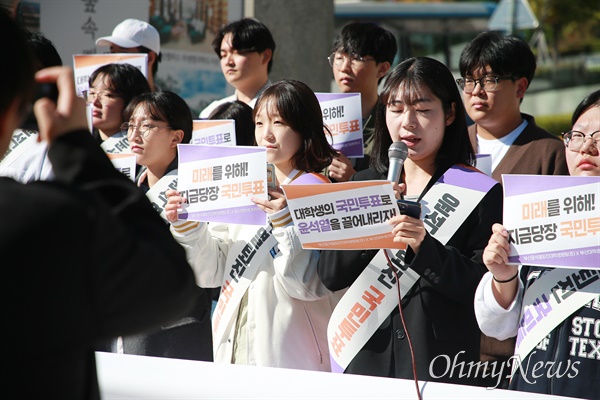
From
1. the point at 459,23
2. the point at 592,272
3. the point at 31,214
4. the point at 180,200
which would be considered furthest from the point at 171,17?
the point at 459,23

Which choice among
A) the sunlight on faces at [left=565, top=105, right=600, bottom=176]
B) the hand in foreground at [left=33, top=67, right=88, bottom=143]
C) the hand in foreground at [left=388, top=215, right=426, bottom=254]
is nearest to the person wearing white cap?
the hand in foreground at [left=388, top=215, right=426, bottom=254]

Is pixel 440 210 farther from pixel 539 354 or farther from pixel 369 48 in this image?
pixel 369 48

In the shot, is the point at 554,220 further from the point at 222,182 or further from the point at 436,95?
the point at 222,182

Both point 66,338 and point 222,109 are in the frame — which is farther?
point 222,109

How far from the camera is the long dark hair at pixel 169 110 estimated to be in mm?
4258

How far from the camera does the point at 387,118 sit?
11.0 feet

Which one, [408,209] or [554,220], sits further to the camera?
[408,209]

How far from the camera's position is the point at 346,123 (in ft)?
14.8

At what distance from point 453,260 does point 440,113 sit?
2.31 ft

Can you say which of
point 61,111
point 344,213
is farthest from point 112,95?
point 61,111

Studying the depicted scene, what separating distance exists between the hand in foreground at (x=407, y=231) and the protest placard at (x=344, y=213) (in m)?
0.05

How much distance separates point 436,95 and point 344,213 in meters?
0.73

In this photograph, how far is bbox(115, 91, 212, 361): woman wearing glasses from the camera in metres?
3.92

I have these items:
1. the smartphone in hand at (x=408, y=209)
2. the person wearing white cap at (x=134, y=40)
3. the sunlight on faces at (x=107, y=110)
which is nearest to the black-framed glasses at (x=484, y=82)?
the smartphone in hand at (x=408, y=209)
